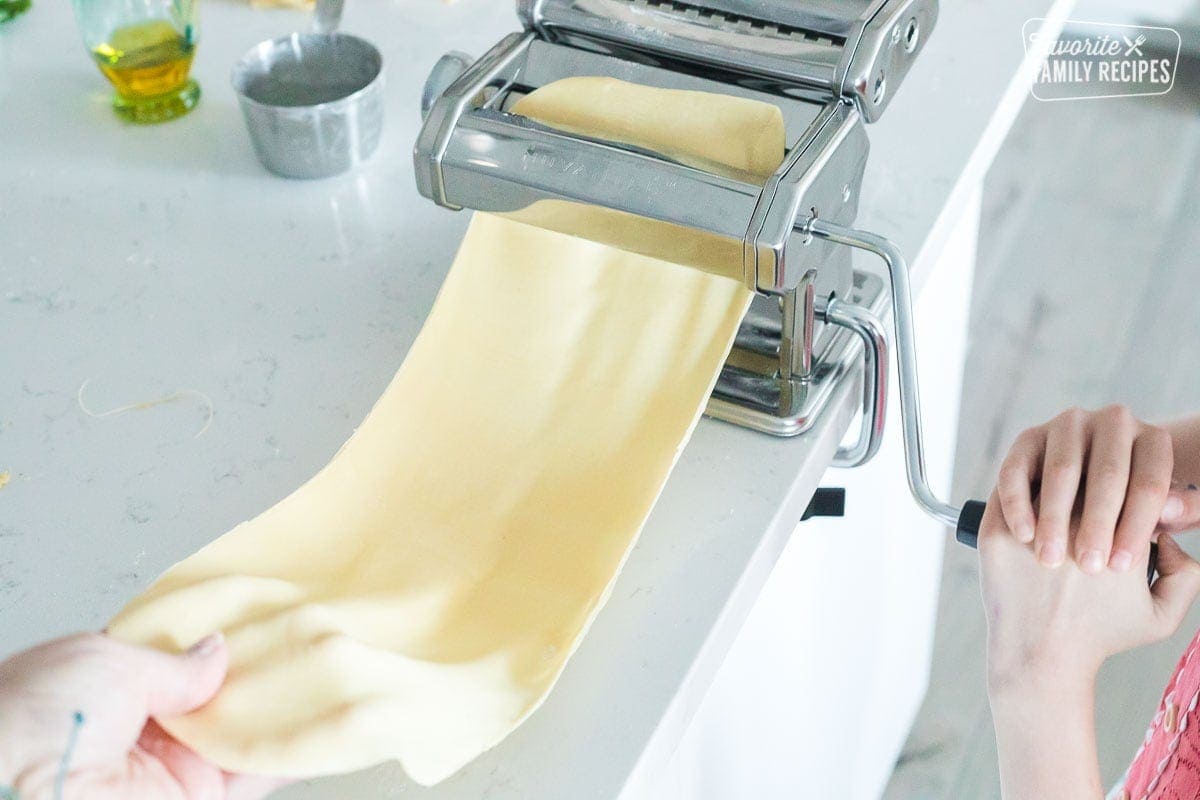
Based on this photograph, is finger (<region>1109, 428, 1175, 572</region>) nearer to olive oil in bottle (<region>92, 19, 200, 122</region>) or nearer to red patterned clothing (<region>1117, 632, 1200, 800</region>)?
red patterned clothing (<region>1117, 632, 1200, 800</region>)

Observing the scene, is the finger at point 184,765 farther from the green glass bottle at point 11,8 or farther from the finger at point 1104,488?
the green glass bottle at point 11,8

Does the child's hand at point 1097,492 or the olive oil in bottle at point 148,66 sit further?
the olive oil in bottle at point 148,66

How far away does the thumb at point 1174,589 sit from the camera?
0.62m

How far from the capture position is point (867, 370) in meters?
0.72

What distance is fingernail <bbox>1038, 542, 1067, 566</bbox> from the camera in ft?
1.97

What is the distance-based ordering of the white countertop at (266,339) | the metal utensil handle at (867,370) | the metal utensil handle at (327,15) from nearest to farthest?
the white countertop at (266,339), the metal utensil handle at (867,370), the metal utensil handle at (327,15)

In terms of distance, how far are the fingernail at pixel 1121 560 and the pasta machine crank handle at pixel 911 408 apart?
31 millimetres

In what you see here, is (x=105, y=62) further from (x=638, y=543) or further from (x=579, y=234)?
(x=638, y=543)

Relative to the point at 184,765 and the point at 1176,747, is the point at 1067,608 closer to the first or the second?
the point at 1176,747

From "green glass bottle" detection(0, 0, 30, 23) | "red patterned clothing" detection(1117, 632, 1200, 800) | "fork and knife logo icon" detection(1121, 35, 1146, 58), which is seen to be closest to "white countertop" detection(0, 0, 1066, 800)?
"green glass bottle" detection(0, 0, 30, 23)

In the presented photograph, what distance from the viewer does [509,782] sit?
535 millimetres

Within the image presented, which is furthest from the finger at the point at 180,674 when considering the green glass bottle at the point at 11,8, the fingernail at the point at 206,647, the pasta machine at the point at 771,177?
the green glass bottle at the point at 11,8

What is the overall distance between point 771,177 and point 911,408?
17 centimetres

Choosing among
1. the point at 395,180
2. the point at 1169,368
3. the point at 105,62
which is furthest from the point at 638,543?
the point at 1169,368
